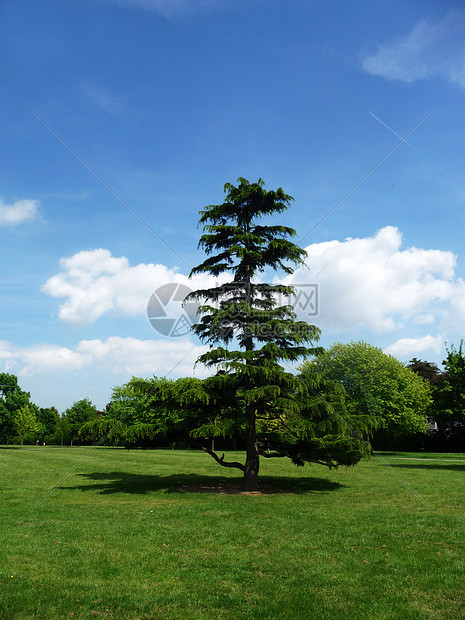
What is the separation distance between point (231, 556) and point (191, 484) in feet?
41.0

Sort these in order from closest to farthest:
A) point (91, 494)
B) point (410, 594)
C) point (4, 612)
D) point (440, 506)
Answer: point (4, 612) → point (410, 594) → point (440, 506) → point (91, 494)

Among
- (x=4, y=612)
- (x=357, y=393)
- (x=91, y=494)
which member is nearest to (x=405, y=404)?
(x=357, y=393)

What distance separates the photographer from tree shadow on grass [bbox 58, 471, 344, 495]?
18.5 metres

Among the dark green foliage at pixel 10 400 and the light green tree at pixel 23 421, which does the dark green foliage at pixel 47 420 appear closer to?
the dark green foliage at pixel 10 400

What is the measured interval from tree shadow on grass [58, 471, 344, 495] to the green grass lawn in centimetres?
153

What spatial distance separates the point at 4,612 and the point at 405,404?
149 ft

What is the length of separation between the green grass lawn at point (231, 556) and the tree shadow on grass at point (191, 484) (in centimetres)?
153

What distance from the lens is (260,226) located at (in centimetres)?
1969

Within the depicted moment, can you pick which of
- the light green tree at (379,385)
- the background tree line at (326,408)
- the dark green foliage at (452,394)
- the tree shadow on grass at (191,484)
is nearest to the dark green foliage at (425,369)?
the background tree line at (326,408)

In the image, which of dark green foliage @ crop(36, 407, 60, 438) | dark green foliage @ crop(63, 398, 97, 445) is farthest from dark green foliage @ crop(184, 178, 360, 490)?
dark green foliage @ crop(36, 407, 60, 438)

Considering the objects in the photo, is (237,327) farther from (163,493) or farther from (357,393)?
(357,393)

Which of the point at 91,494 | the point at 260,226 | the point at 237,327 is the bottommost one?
the point at 91,494

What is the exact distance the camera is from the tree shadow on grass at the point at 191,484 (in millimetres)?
18531

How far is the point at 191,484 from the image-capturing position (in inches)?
808
